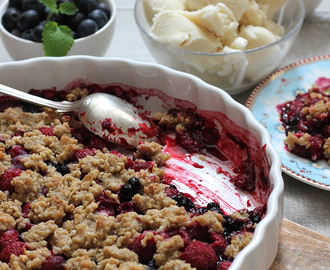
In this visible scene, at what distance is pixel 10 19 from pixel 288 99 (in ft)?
5.39

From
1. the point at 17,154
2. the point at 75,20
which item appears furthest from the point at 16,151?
the point at 75,20

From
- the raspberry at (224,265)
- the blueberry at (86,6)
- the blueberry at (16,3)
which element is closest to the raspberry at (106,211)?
the raspberry at (224,265)

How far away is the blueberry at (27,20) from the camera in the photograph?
7.07 ft

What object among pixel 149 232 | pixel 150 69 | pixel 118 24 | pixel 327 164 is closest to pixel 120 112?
pixel 150 69

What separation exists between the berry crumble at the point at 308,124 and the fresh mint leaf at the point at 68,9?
127 centimetres

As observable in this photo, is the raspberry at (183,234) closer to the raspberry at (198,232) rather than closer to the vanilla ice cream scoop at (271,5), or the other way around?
the raspberry at (198,232)

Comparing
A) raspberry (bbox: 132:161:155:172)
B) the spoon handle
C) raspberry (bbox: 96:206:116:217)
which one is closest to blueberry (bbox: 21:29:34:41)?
the spoon handle

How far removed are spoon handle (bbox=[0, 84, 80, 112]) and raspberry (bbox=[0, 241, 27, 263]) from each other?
2.30 feet

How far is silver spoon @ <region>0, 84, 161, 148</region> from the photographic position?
1.75m

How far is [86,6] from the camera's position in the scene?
2260 mm

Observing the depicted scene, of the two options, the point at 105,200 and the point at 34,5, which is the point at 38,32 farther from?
the point at 105,200

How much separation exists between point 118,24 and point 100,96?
3.95 feet

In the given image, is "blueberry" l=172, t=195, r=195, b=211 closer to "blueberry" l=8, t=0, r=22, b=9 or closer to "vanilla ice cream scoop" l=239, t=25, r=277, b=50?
"vanilla ice cream scoop" l=239, t=25, r=277, b=50

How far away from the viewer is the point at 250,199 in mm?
1595
